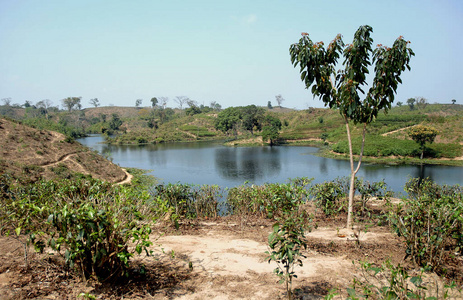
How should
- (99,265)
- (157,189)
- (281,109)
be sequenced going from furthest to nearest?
(281,109) < (157,189) < (99,265)

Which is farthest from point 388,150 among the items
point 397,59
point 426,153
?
point 397,59

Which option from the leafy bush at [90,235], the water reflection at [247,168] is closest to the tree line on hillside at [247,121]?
the water reflection at [247,168]

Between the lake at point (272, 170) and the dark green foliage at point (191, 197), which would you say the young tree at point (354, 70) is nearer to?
the dark green foliage at point (191, 197)

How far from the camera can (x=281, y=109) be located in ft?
433

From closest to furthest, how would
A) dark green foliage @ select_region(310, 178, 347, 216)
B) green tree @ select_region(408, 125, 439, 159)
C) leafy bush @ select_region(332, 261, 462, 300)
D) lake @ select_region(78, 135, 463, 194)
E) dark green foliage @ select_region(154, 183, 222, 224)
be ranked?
leafy bush @ select_region(332, 261, 462, 300) → dark green foliage @ select_region(310, 178, 347, 216) → dark green foliage @ select_region(154, 183, 222, 224) → lake @ select_region(78, 135, 463, 194) → green tree @ select_region(408, 125, 439, 159)

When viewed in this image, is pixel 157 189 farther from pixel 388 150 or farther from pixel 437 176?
pixel 388 150

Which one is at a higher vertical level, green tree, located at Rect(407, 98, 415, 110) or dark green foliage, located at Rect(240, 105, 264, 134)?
green tree, located at Rect(407, 98, 415, 110)

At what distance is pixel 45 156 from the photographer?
77.0 feet

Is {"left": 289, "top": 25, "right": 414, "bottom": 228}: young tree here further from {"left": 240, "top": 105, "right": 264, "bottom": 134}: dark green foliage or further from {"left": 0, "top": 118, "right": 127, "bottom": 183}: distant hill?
{"left": 240, "top": 105, "right": 264, "bottom": 134}: dark green foliage

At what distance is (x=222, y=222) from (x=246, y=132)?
2307 inches

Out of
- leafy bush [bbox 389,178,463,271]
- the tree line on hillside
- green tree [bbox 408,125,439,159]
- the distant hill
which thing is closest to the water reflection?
the distant hill

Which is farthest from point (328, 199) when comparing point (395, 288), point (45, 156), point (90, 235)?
point (45, 156)

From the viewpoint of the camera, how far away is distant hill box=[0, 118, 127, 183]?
2062 centimetres

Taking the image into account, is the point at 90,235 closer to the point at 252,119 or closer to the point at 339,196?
the point at 339,196
